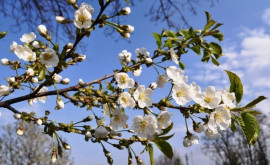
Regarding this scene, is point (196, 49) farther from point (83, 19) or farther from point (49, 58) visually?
point (49, 58)

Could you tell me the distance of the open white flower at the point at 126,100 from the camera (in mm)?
915

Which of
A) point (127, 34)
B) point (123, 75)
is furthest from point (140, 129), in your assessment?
point (127, 34)

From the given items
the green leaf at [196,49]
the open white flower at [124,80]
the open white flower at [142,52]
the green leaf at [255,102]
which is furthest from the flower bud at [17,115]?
the green leaf at [255,102]

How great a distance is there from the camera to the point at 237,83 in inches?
39.8

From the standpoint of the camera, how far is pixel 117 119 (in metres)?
0.98

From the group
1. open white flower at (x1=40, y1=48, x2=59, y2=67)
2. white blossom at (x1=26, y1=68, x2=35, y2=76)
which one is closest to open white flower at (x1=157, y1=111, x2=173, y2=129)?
open white flower at (x1=40, y1=48, x2=59, y2=67)

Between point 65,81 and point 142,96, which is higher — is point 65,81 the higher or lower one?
the higher one

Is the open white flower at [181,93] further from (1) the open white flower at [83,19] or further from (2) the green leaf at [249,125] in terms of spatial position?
(1) the open white flower at [83,19]

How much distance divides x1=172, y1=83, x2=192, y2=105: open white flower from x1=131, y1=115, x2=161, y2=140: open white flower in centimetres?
12

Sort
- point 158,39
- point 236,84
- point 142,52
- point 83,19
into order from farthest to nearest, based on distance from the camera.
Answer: point 142,52
point 158,39
point 236,84
point 83,19

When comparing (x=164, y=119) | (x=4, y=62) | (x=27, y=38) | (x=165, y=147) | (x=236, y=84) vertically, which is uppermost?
(x=27, y=38)

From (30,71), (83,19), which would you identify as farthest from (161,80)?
(30,71)

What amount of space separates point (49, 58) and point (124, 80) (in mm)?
291

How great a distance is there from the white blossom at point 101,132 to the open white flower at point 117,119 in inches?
1.5
